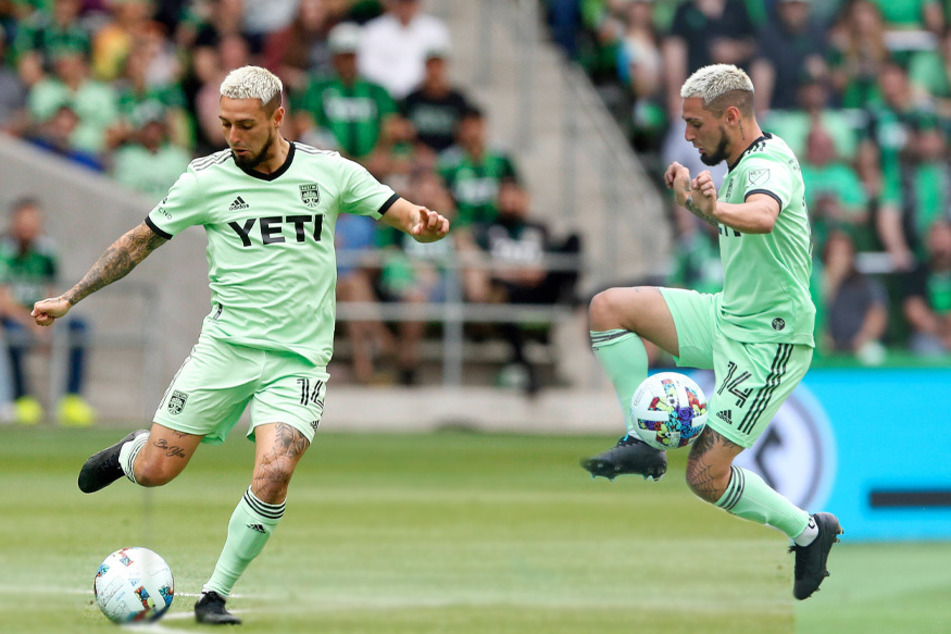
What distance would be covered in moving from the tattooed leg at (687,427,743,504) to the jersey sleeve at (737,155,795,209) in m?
1.33

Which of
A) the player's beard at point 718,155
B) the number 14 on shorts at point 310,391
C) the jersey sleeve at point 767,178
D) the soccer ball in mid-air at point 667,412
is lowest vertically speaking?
the soccer ball in mid-air at point 667,412

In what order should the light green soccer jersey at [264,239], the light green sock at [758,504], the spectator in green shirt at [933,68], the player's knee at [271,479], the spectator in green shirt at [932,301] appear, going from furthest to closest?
the spectator in green shirt at [933,68] < the spectator in green shirt at [932,301] < the light green sock at [758,504] < the light green soccer jersey at [264,239] < the player's knee at [271,479]

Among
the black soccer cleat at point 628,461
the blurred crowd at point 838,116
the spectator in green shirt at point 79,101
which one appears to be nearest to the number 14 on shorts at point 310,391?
the black soccer cleat at point 628,461

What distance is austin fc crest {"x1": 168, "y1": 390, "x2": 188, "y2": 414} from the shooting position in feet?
26.2

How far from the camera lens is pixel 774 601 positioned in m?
9.01

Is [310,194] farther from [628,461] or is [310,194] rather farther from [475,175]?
[475,175]

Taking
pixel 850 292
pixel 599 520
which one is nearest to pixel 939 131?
pixel 850 292

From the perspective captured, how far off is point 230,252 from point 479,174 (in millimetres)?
10639

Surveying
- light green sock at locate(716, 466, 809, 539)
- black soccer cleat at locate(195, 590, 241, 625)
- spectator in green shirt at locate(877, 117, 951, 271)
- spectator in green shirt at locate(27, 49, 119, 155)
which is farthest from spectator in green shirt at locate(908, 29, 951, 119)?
black soccer cleat at locate(195, 590, 241, 625)

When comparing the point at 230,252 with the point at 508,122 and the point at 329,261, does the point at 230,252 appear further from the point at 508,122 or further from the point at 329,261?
the point at 508,122

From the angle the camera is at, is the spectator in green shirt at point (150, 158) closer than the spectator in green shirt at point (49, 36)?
Yes

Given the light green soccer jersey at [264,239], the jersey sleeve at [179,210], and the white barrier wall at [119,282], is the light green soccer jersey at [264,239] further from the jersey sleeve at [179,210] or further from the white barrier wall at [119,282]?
the white barrier wall at [119,282]

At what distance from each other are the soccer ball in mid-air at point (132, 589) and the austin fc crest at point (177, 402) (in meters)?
0.75

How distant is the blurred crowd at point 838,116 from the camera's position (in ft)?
59.1
